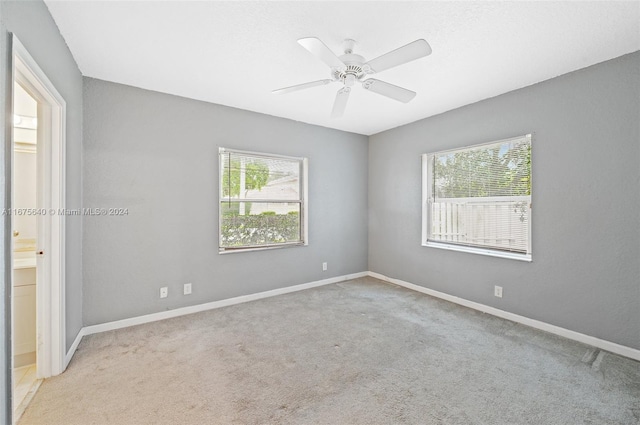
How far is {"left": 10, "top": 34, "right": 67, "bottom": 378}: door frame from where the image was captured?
6.51ft

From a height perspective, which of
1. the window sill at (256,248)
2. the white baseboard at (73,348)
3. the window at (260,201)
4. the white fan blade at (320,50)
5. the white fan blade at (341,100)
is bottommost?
the white baseboard at (73,348)

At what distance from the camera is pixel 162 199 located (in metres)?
3.07

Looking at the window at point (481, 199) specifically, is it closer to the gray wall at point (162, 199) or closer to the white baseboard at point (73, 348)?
the gray wall at point (162, 199)

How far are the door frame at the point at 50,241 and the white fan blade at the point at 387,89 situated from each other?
2.24m

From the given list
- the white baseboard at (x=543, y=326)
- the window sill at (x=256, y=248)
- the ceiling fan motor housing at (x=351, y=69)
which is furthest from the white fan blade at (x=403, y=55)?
the white baseboard at (x=543, y=326)

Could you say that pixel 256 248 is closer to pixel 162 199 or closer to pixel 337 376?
pixel 162 199

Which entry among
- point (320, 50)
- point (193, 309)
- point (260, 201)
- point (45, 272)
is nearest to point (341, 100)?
point (320, 50)

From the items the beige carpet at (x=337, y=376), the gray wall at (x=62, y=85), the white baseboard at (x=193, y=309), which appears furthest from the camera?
the white baseboard at (x=193, y=309)

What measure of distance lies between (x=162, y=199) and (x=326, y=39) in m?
2.31

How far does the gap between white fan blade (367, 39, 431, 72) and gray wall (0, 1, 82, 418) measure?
76.9 inches

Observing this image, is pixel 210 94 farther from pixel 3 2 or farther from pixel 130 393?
pixel 130 393

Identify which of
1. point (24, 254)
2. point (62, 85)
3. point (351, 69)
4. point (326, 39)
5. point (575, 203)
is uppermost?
point (326, 39)

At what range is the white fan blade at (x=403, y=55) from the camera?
1736mm

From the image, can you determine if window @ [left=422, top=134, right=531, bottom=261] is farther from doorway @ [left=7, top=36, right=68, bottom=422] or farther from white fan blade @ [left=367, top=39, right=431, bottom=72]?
doorway @ [left=7, top=36, right=68, bottom=422]
